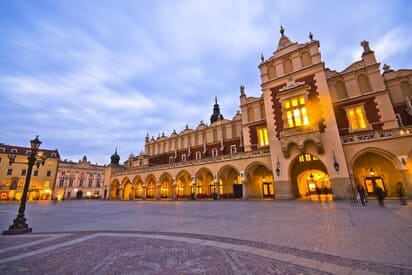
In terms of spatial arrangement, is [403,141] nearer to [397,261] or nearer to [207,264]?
[397,261]

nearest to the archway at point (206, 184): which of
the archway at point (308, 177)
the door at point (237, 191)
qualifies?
the door at point (237, 191)

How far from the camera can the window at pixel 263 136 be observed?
24.9 metres

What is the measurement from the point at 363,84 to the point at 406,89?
415 centimetres

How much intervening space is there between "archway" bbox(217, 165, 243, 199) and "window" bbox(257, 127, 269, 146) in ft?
17.8

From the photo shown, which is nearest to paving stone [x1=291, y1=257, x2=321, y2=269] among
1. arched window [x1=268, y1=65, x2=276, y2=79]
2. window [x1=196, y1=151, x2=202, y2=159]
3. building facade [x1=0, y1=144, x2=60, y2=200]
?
arched window [x1=268, y1=65, x2=276, y2=79]

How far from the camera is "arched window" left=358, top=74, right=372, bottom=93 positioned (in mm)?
20477

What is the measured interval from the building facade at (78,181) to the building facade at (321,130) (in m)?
45.6

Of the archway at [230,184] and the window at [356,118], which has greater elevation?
the window at [356,118]

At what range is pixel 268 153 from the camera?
72.9ft

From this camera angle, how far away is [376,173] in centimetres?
1912

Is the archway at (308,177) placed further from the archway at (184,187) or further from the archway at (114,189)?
the archway at (114,189)

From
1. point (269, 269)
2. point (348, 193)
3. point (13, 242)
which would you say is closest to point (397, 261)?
point (269, 269)

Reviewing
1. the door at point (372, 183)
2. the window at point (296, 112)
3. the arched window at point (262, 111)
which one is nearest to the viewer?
the door at point (372, 183)

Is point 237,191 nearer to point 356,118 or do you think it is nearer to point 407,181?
point 356,118
